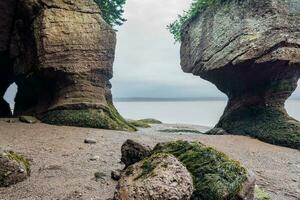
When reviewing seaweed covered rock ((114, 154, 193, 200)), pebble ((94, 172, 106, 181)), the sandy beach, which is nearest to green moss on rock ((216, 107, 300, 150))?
the sandy beach

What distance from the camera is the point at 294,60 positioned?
17969 mm

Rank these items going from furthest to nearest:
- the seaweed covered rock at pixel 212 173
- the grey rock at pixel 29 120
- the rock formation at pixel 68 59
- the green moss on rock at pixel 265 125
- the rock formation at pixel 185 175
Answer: the green moss on rock at pixel 265 125, the rock formation at pixel 68 59, the grey rock at pixel 29 120, the seaweed covered rock at pixel 212 173, the rock formation at pixel 185 175

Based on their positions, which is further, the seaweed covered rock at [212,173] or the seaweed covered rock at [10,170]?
the seaweed covered rock at [10,170]

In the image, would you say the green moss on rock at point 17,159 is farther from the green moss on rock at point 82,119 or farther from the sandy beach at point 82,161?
the green moss on rock at point 82,119

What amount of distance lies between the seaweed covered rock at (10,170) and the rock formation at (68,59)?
954 centimetres

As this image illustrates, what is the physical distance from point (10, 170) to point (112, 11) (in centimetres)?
1816

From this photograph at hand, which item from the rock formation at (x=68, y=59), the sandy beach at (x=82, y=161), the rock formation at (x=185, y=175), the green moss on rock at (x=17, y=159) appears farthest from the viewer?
the rock formation at (x=68, y=59)

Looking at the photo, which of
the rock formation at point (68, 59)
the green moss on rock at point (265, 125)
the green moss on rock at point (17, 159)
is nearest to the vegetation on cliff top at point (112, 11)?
the rock formation at point (68, 59)

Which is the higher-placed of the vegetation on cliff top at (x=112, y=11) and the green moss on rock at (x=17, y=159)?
the vegetation on cliff top at (x=112, y=11)

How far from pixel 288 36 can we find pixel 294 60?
4.11 feet

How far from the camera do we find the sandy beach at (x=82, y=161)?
7152 millimetres

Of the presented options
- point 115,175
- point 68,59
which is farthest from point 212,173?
point 68,59

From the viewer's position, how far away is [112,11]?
78.5 ft

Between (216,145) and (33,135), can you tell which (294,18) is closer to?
(216,145)
